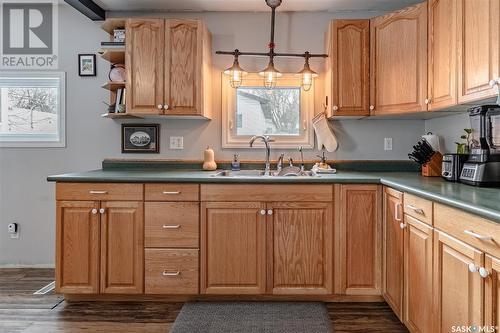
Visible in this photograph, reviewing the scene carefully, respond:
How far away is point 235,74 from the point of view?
2943 mm

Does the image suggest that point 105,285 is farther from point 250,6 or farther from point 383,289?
point 250,6

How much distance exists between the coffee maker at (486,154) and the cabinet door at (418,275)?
410 mm

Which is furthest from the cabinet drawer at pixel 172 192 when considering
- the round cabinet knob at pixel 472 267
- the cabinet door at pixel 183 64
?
the round cabinet knob at pixel 472 267

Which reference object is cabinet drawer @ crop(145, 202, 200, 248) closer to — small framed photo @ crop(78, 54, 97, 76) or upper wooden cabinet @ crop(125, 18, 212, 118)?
upper wooden cabinet @ crop(125, 18, 212, 118)

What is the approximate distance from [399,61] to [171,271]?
2.18m

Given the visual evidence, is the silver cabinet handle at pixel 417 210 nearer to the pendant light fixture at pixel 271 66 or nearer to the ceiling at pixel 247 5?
the pendant light fixture at pixel 271 66

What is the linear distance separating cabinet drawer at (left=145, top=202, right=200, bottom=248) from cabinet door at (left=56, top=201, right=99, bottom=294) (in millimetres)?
368

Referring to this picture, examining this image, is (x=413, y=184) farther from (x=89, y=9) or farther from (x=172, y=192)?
(x=89, y=9)

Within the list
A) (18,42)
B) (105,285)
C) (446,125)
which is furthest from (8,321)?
(446,125)

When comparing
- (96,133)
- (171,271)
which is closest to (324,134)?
(171,271)

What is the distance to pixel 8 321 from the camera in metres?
2.26

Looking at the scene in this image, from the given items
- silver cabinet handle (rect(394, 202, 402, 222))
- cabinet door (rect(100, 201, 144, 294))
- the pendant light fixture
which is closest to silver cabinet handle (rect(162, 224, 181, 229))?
cabinet door (rect(100, 201, 144, 294))

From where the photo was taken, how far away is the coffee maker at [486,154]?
6.08 ft

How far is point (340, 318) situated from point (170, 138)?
6.45 feet
